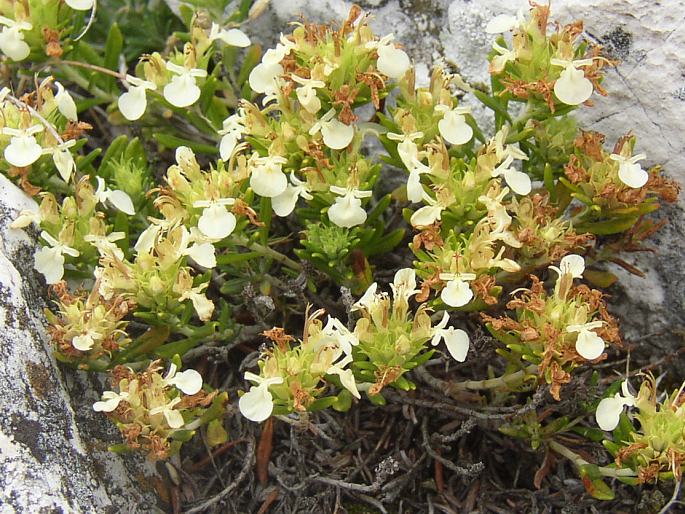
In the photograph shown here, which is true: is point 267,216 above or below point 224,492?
above

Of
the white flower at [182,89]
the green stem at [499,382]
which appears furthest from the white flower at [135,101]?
the green stem at [499,382]

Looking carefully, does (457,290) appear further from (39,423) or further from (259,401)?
(39,423)

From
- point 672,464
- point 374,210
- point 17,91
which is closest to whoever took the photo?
point 672,464

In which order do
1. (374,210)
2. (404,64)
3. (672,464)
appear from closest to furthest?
1. (672,464)
2. (404,64)
3. (374,210)

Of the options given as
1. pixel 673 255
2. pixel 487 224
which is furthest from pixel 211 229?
pixel 673 255

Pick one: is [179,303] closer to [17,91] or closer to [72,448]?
[72,448]

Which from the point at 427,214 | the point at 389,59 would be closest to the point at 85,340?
the point at 427,214
